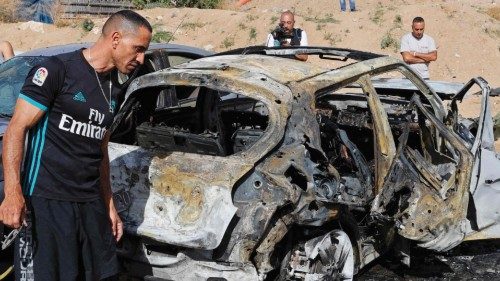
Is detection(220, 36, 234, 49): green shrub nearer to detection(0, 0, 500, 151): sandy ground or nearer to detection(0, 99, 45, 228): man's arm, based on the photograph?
detection(0, 0, 500, 151): sandy ground

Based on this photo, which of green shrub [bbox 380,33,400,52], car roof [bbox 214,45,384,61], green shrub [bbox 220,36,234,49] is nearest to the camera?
car roof [bbox 214,45,384,61]

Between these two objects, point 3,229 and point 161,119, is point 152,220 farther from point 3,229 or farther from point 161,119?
point 161,119

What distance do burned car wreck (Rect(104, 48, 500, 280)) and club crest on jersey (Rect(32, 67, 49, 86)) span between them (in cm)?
128

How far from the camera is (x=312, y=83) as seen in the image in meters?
4.54

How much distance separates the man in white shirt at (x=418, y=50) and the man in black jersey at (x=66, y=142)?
20.9 feet

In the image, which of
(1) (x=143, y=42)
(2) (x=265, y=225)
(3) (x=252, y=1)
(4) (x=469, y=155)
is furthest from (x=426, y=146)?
(3) (x=252, y=1)

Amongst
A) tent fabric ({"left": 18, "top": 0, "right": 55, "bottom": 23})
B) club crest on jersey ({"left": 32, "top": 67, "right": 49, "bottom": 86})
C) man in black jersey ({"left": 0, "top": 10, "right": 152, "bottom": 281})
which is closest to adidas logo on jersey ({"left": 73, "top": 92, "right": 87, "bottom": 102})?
man in black jersey ({"left": 0, "top": 10, "right": 152, "bottom": 281})

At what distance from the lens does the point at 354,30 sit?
1803 cm

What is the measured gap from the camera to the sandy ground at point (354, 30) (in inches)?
658

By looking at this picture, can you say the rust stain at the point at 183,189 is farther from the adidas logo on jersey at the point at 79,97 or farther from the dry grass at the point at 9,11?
the dry grass at the point at 9,11

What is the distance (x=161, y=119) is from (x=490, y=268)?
9.36ft

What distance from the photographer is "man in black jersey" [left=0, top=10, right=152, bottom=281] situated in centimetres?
325

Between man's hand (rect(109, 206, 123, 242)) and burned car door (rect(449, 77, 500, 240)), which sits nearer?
man's hand (rect(109, 206, 123, 242))

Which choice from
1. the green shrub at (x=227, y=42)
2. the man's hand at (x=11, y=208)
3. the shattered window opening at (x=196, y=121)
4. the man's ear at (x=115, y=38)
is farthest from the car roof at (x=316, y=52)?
the green shrub at (x=227, y=42)
